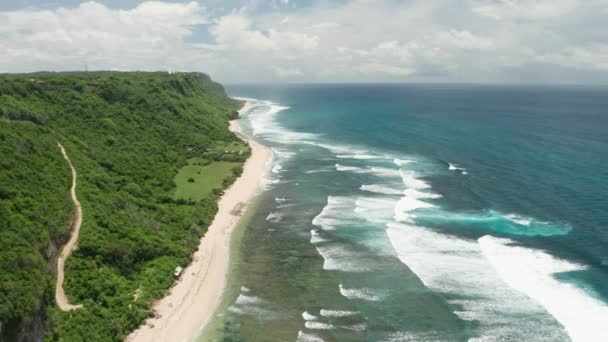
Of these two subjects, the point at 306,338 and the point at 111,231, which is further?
the point at 111,231

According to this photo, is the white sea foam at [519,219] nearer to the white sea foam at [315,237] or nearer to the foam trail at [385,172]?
the foam trail at [385,172]

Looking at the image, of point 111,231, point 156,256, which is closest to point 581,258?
point 156,256

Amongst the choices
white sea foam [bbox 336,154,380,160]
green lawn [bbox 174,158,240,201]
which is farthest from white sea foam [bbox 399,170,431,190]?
green lawn [bbox 174,158,240,201]

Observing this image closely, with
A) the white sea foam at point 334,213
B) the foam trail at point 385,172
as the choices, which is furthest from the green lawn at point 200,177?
the foam trail at point 385,172

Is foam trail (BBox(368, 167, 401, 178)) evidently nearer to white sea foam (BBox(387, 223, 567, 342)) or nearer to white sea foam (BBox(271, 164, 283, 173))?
white sea foam (BBox(271, 164, 283, 173))

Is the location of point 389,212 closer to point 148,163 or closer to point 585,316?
point 585,316

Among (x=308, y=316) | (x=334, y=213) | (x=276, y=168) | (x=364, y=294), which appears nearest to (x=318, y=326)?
(x=308, y=316)
